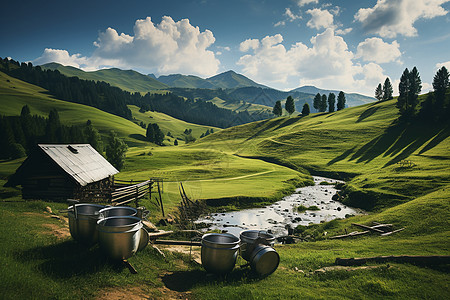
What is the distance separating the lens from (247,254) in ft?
45.2

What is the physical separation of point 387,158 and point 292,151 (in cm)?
3400

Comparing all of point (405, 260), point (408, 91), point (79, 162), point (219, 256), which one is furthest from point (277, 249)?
point (408, 91)

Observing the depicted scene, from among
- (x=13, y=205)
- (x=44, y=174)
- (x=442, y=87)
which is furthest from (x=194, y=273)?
(x=442, y=87)

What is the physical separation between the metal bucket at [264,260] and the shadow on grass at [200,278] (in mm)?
433

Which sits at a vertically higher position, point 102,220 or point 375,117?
point 375,117

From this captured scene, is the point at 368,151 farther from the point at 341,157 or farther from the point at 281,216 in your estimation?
the point at 281,216

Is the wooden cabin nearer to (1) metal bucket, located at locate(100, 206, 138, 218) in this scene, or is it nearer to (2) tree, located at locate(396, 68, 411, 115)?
(1) metal bucket, located at locate(100, 206, 138, 218)

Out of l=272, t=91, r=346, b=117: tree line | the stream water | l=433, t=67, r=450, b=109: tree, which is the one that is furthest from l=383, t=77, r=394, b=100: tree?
the stream water

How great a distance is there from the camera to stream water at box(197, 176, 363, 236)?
32125mm

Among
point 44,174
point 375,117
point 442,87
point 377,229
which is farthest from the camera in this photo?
point 375,117

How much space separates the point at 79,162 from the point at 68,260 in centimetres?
2040

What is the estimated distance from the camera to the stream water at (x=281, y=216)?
105 feet

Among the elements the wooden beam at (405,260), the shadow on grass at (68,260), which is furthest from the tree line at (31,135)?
the wooden beam at (405,260)

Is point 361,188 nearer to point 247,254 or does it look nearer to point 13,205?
point 247,254
